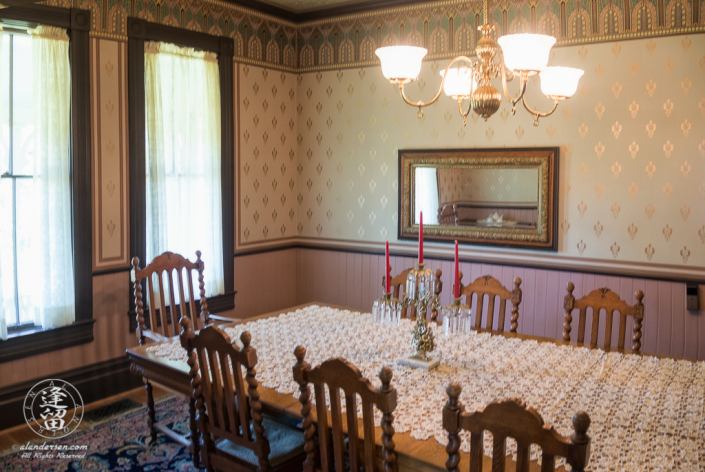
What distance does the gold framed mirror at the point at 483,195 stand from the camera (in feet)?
13.6

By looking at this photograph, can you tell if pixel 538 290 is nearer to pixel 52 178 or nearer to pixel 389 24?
pixel 389 24

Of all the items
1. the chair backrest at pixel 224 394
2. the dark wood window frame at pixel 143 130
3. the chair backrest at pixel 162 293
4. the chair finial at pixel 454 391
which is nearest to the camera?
the chair finial at pixel 454 391

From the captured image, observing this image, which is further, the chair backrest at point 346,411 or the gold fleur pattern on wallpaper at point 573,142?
the gold fleur pattern on wallpaper at point 573,142

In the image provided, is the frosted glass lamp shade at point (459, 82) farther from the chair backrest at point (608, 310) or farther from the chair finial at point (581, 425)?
the chair finial at point (581, 425)

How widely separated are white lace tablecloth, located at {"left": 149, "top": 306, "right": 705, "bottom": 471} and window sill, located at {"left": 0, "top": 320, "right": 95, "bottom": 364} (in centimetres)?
133

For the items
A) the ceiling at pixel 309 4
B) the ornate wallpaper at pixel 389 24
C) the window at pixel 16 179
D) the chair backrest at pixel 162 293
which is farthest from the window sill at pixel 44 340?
the ceiling at pixel 309 4

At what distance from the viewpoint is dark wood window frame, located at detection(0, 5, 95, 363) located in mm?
3566

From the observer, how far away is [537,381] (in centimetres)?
220

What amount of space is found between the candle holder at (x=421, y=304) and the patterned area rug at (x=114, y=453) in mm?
1379

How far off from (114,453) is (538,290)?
2917mm

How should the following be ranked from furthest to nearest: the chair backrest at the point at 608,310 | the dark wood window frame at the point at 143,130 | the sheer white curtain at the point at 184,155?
1. the sheer white curtain at the point at 184,155
2. the dark wood window frame at the point at 143,130
3. the chair backrest at the point at 608,310

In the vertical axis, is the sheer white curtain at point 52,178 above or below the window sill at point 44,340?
above

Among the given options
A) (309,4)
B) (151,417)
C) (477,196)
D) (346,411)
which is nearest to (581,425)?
(346,411)

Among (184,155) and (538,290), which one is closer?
(538,290)
